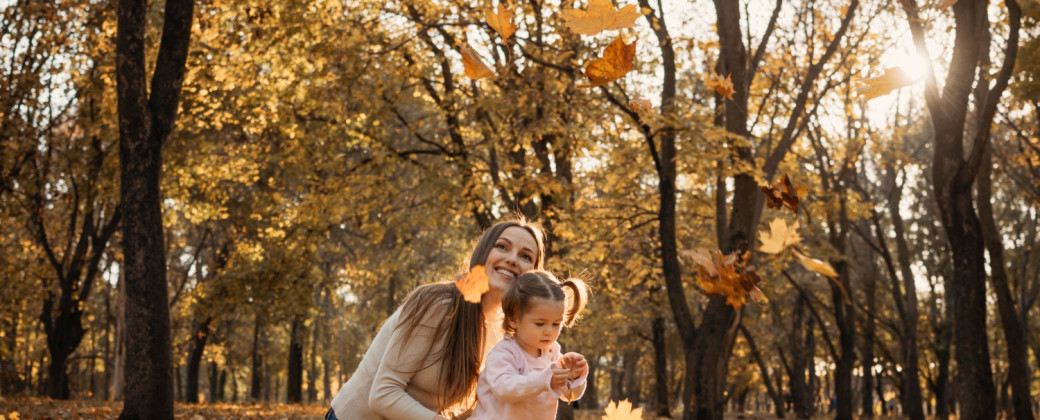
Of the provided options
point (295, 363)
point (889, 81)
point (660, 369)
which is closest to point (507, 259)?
point (889, 81)

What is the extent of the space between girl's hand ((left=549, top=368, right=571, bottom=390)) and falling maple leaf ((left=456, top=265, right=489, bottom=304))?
0.37 m

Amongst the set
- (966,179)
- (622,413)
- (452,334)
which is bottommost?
(622,413)

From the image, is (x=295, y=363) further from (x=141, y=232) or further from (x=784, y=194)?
(x=784, y=194)

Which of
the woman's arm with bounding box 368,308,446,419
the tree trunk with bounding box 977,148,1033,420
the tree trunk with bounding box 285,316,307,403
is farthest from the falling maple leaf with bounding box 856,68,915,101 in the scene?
the tree trunk with bounding box 285,316,307,403

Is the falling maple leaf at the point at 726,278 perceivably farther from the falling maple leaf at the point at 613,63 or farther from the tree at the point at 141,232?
the tree at the point at 141,232

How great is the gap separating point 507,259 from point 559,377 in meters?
0.74

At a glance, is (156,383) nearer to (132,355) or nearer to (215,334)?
(132,355)

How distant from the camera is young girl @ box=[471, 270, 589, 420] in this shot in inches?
134

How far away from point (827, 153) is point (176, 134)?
13.3m

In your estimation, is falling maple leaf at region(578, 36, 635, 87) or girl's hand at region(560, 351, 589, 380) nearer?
falling maple leaf at region(578, 36, 635, 87)

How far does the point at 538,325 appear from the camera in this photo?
142 inches

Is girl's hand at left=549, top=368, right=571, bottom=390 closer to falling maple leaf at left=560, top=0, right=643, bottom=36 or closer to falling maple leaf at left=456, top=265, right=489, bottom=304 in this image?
falling maple leaf at left=456, top=265, right=489, bottom=304

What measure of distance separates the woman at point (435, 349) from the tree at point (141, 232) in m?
6.08

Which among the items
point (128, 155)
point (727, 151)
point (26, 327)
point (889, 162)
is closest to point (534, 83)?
point (727, 151)
